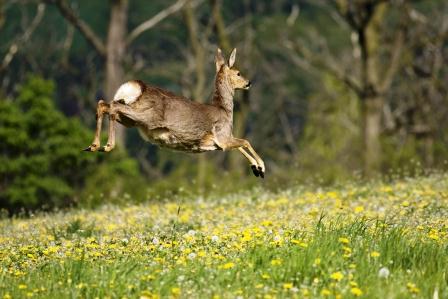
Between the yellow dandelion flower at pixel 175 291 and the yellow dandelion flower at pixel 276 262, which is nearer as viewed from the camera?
the yellow dandelion flower at pixel 175 291

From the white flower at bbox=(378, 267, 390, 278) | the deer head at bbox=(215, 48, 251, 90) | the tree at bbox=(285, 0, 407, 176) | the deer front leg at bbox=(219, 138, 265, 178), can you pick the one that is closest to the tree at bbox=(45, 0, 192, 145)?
the tree at bbox=(285, 0, 407, 176)

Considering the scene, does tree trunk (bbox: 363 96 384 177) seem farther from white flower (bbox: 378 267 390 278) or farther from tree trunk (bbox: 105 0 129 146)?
white flower (bbox: 378 267 390 278)

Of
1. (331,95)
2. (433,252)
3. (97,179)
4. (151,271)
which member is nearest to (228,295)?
(151,271)

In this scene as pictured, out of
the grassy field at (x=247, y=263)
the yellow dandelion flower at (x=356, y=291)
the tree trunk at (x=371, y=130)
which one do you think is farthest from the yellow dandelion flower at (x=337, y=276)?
the tree trunk at (x=371, y=130)

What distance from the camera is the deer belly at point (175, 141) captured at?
9.45 meters

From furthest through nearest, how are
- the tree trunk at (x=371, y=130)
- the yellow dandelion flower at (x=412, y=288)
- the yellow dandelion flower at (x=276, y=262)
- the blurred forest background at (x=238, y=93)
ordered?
the blurred forest background at (x=238, y=93)
the tree trunk at (x=371, y=130)
the yellow dandelion flower at (x=276, y=262)
the yellow dandelion flower at (x=412, y=288)

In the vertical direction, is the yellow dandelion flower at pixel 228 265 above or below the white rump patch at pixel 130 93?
below

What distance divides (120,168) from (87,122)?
14.1m

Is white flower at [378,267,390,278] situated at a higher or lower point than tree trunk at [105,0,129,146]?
lower

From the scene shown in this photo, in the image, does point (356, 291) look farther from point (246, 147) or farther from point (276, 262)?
point (246, 147)

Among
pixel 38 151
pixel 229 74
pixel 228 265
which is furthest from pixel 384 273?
pixel 38 151

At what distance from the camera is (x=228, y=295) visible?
6.29 meters

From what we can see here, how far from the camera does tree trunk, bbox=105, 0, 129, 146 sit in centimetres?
2408

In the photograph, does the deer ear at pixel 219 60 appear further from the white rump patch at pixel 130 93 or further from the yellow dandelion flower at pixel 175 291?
the yellow dandelion flower at pixel 175 291
